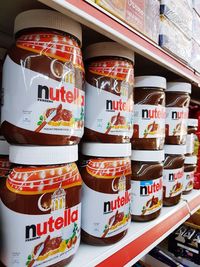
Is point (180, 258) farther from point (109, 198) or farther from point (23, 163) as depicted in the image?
point (23, 163)

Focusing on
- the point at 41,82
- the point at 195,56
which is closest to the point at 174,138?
the point at 195,56

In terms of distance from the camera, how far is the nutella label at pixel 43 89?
1.43ft

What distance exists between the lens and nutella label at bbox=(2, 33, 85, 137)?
1.43ft

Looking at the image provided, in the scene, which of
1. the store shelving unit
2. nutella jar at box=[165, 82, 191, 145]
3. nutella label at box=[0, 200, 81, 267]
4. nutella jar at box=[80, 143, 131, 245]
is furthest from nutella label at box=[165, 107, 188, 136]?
nutella label at box=[0, 200, 81, 267]

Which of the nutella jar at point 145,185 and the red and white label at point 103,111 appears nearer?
the red and white label at point 103,111

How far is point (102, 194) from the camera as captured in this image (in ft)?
1.90

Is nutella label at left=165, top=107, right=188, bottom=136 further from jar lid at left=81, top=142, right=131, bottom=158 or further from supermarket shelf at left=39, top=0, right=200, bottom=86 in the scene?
jar lid at left=81, top=142, right=131, bottom=158

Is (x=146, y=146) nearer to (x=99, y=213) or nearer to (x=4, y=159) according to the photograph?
(x=99, y=213)

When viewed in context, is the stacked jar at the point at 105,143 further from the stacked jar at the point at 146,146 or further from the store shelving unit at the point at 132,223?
the stacked jar at the point at 146,146

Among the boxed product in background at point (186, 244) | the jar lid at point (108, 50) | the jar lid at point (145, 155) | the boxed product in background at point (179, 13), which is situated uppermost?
the boxed product in background at point (179, 13)

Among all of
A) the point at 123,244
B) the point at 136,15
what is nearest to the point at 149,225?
the point at 123,244

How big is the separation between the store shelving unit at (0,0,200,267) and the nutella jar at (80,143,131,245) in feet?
0.10

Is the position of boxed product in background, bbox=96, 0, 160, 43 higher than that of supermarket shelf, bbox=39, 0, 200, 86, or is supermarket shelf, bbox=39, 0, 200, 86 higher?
boxed product in background, bbox=96, 0, 160, 43

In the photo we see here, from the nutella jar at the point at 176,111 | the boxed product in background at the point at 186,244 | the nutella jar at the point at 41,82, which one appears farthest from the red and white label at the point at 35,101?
the boxed product in background at the point at 186,244
